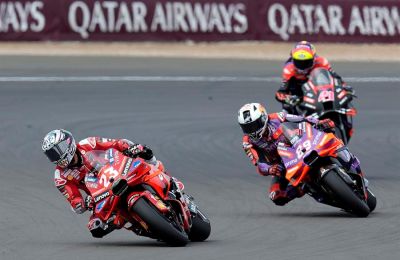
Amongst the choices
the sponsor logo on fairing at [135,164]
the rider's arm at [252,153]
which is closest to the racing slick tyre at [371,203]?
the rider's arm at [252,153]

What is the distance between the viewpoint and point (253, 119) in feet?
48.4

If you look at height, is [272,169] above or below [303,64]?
above

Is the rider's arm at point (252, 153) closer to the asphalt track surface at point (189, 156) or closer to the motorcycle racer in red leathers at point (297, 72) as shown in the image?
the asphalt track surface at point (189, 156)

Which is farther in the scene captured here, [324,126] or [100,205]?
[324,126]

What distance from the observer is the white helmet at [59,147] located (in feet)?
42.1

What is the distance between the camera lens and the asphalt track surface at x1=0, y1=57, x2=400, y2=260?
13.0 m

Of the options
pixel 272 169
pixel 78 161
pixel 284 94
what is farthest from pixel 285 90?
pixel 78 161

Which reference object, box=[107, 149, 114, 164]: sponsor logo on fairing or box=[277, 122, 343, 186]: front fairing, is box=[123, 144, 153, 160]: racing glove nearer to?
box=[107, 149, 114, 164]: sponsor logo on fairing

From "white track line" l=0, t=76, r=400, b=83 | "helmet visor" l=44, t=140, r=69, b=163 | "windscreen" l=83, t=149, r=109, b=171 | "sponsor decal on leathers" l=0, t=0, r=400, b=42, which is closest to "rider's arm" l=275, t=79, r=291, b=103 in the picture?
"windscreen" l=83, t=149, r=109, b=171

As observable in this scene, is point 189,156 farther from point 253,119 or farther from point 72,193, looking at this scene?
point 72,193

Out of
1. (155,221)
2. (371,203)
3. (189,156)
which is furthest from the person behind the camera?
(189,156)

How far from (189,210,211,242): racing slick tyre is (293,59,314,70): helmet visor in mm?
5751

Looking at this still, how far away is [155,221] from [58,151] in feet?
4.35

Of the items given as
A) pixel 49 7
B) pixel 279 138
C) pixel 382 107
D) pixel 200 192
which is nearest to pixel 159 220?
pixel 279 138
